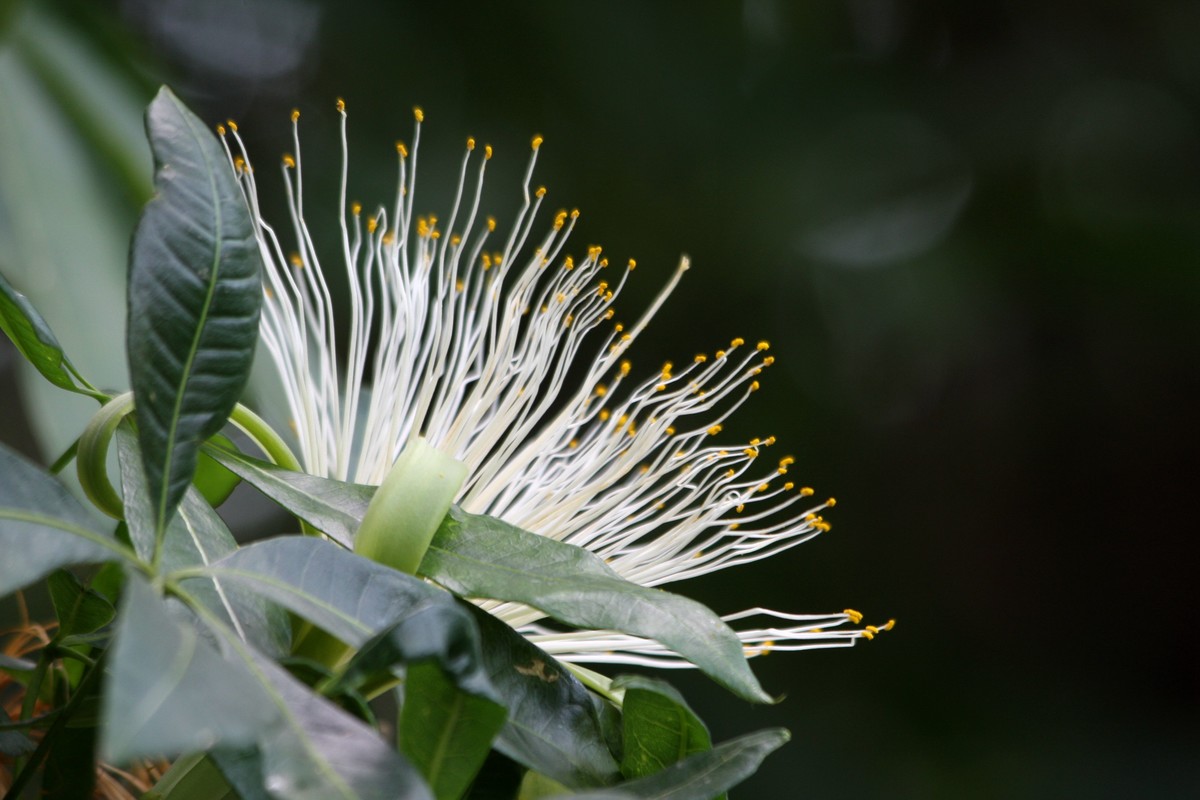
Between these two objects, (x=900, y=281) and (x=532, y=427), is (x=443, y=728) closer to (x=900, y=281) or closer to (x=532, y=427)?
(x=532, y=427)

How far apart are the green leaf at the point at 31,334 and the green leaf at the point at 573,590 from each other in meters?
0.16

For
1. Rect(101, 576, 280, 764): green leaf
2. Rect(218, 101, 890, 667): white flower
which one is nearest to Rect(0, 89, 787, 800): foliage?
Rect(101, 576, 280, 764): green leaf

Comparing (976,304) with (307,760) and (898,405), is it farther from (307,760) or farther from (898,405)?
(307,760)

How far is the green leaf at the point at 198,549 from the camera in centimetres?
36

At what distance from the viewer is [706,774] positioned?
0.38 metres

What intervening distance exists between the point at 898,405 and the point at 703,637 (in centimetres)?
183

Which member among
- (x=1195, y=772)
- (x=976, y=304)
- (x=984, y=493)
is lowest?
(x=1195, y=772)

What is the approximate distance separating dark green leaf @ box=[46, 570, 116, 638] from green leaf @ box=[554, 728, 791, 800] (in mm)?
224

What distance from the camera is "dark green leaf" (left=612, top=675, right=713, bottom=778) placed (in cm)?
40

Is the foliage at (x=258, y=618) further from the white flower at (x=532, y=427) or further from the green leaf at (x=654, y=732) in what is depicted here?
the white flower at (x=532, y=427)

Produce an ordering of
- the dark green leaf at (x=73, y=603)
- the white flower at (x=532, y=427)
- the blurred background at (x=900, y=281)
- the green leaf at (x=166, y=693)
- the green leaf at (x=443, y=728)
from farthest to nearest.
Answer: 1. the blurred background at (x=900, y=281)
2. the white flower at (x=532, y=427)
3. the dark green leaf at (x=73, y=603)
4. the green leaf at (x=443, y=728)
5. the green leaf at (x=166, y=693)

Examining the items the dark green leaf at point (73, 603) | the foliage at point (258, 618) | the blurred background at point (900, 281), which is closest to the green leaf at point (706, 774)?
the foliage at point (258, 618)

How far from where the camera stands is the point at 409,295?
2.03ft

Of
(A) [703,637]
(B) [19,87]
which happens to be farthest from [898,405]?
(A) [703,637]
